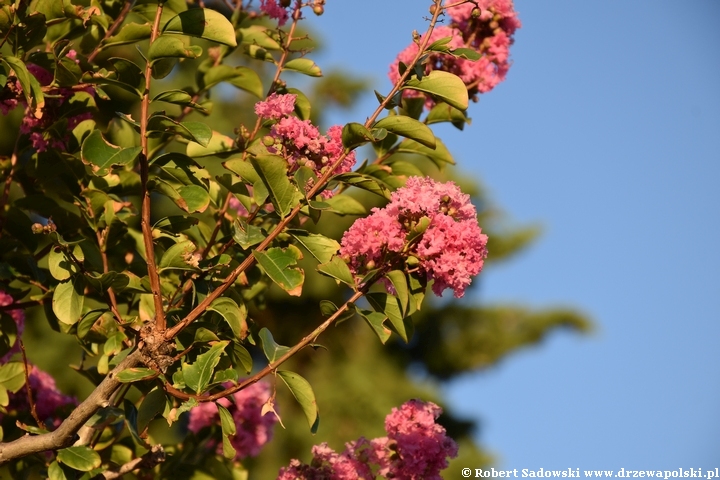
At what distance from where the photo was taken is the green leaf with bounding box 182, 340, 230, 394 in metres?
1.18

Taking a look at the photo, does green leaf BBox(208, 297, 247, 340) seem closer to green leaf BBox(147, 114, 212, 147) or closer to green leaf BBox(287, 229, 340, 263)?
green leaf BBox(287, 229, 340, 263)

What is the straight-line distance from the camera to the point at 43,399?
1.84 m

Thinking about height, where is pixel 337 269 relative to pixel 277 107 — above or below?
below

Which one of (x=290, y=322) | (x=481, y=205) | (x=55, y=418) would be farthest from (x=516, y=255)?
(x=55, y=418)

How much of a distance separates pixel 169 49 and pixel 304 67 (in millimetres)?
385

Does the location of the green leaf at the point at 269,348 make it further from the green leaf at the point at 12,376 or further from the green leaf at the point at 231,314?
the green leaf at the point at 12,376

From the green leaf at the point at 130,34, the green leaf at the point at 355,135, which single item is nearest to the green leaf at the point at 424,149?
the green leaf at the point at 355,135

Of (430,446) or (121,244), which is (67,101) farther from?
(430,446)

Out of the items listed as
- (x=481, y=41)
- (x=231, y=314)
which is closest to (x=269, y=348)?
(x=231, y=314)

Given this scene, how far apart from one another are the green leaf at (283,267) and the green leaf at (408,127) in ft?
0.79

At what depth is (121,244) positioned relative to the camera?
5.41 feet

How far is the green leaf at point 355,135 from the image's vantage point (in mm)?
1212

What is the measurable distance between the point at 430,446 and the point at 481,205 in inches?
417

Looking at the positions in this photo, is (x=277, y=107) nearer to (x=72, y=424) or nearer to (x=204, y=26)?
(x=204, y=26)
